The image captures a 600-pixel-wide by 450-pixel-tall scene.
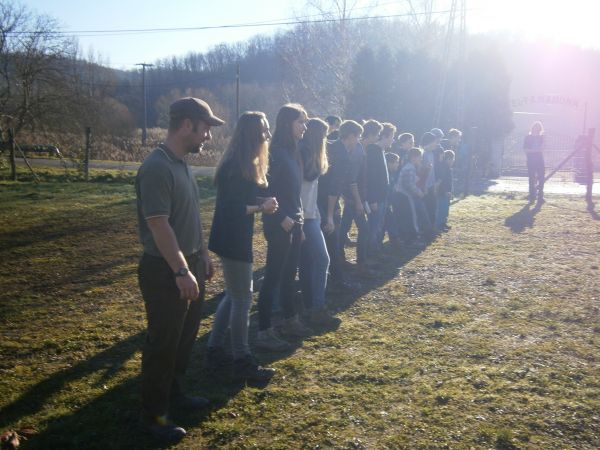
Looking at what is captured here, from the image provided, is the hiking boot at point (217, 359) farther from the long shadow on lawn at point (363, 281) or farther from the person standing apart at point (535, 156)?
the person standing apart at point (535, 156)

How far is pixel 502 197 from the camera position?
16.4 m

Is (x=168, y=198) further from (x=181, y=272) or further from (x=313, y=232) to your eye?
(x=313, y=232)

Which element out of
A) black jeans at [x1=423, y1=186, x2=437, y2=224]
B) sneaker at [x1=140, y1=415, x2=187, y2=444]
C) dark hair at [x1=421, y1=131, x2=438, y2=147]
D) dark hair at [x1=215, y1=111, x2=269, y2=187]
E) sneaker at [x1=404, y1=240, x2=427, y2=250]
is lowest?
sneaker at [x1=140, y1=415, x2=187, y2=444]

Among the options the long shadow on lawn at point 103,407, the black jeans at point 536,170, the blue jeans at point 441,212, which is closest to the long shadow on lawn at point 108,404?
the long shadow on lawn at point 103,407

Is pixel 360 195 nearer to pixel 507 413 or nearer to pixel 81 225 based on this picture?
pixel 507 413

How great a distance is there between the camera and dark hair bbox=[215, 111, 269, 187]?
3.96m

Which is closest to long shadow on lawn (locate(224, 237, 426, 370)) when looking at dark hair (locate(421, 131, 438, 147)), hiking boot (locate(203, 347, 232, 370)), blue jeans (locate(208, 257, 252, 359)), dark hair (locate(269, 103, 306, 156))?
hiking boot (locate(203, 347, 232, 370))

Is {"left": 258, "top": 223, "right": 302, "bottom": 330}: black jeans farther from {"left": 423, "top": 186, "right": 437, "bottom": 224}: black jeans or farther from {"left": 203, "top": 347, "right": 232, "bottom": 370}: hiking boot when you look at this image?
{"left": 423, "top": 186, "right": 437, "bottom": 224}: black jeans

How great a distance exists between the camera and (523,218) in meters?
12.4

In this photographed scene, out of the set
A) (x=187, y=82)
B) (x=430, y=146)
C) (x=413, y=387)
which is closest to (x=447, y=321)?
(x=413, y=387)

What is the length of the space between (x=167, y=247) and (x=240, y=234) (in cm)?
97

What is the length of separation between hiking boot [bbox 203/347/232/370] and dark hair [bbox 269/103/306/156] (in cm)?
162

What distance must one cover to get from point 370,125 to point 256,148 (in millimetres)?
3814

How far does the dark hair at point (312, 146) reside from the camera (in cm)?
515
